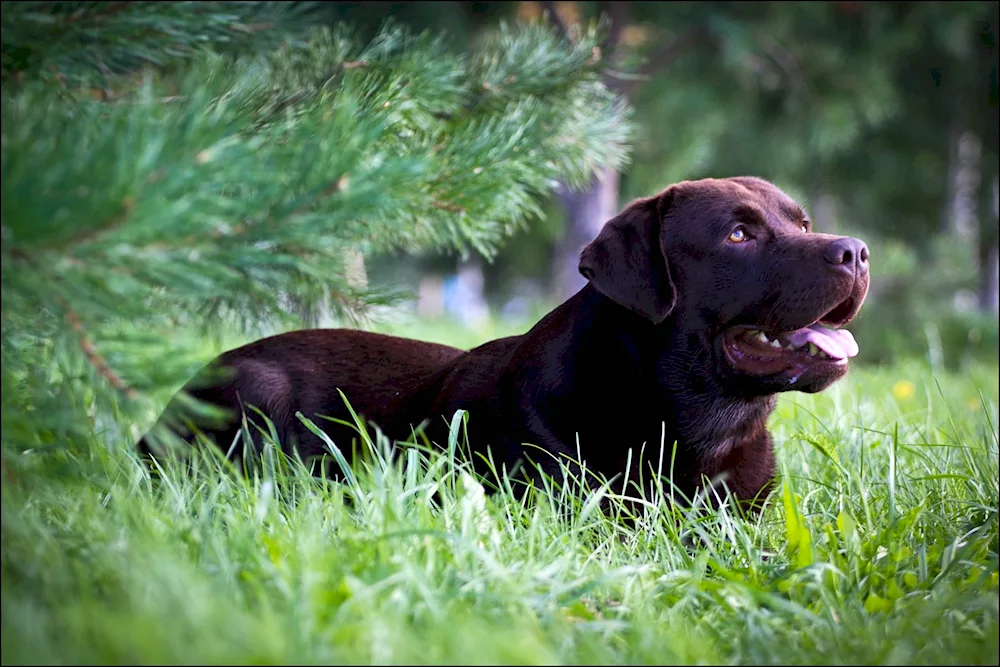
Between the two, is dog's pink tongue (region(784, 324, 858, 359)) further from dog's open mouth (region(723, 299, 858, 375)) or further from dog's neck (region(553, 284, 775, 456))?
dog's neck (region(553, 284, 775, 456))

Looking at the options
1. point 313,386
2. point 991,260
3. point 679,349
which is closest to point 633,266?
point 679,349

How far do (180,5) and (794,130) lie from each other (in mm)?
7039

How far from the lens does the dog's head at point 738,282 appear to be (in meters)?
2.55

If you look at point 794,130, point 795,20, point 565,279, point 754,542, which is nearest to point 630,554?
point 754,542

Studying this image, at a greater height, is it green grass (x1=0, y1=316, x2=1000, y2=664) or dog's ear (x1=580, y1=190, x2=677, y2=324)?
dog's ear (x1=580, y1=190, x2=677, y2=324)

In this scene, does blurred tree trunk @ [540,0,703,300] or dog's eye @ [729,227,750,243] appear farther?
blurred tree trunk @ [540,0,703,300]

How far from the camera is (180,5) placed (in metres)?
2.20

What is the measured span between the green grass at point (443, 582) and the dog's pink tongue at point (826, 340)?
0.47m

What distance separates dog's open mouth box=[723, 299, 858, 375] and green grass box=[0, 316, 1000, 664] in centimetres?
45

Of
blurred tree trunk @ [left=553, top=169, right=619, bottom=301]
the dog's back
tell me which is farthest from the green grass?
blurred tree trunk @ [left=553, top=169, right=619, bottom=301]

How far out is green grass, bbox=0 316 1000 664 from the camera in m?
1.41

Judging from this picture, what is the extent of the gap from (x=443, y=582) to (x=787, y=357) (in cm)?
135

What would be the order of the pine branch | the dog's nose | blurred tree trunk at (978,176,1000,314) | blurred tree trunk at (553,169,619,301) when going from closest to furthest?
the pine branch < the dog's nose < blurred tree trunk at (553,169,619,301) < blurred tree trunk at (978,176,1000,314)

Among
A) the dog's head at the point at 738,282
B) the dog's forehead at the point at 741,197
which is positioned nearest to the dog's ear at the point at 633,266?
the dog's head at the point at 738,282
